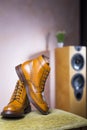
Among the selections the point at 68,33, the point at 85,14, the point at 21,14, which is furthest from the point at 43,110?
the point at 85,14

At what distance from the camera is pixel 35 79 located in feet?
4.07

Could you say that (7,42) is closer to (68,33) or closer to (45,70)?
(68,33)

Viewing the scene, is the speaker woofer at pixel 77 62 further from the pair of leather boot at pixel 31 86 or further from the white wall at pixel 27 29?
the pair of leather boot at pixel 31 86

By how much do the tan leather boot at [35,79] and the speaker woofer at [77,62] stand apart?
991mm

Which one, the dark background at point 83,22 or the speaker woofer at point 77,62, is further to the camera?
the dark background at point 83,22

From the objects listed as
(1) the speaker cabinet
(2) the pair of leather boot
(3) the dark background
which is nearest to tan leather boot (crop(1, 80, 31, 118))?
(2) the pair of leather boot

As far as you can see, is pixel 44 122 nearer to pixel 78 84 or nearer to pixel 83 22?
pixel 78 84

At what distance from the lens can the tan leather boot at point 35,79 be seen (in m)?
1.21

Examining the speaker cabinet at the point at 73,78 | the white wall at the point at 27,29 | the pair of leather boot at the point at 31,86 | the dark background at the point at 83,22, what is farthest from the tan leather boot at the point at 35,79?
the dark background at the point at 83,22

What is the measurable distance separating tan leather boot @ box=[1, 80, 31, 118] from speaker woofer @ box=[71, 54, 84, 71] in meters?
1.03

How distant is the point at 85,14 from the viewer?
2740mm

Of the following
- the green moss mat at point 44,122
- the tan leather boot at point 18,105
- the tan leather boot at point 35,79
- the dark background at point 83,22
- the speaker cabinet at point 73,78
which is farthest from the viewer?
the dark background at point 83,22

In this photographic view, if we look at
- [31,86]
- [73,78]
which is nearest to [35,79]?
[31,86]

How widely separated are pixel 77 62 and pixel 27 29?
65 centimetres
